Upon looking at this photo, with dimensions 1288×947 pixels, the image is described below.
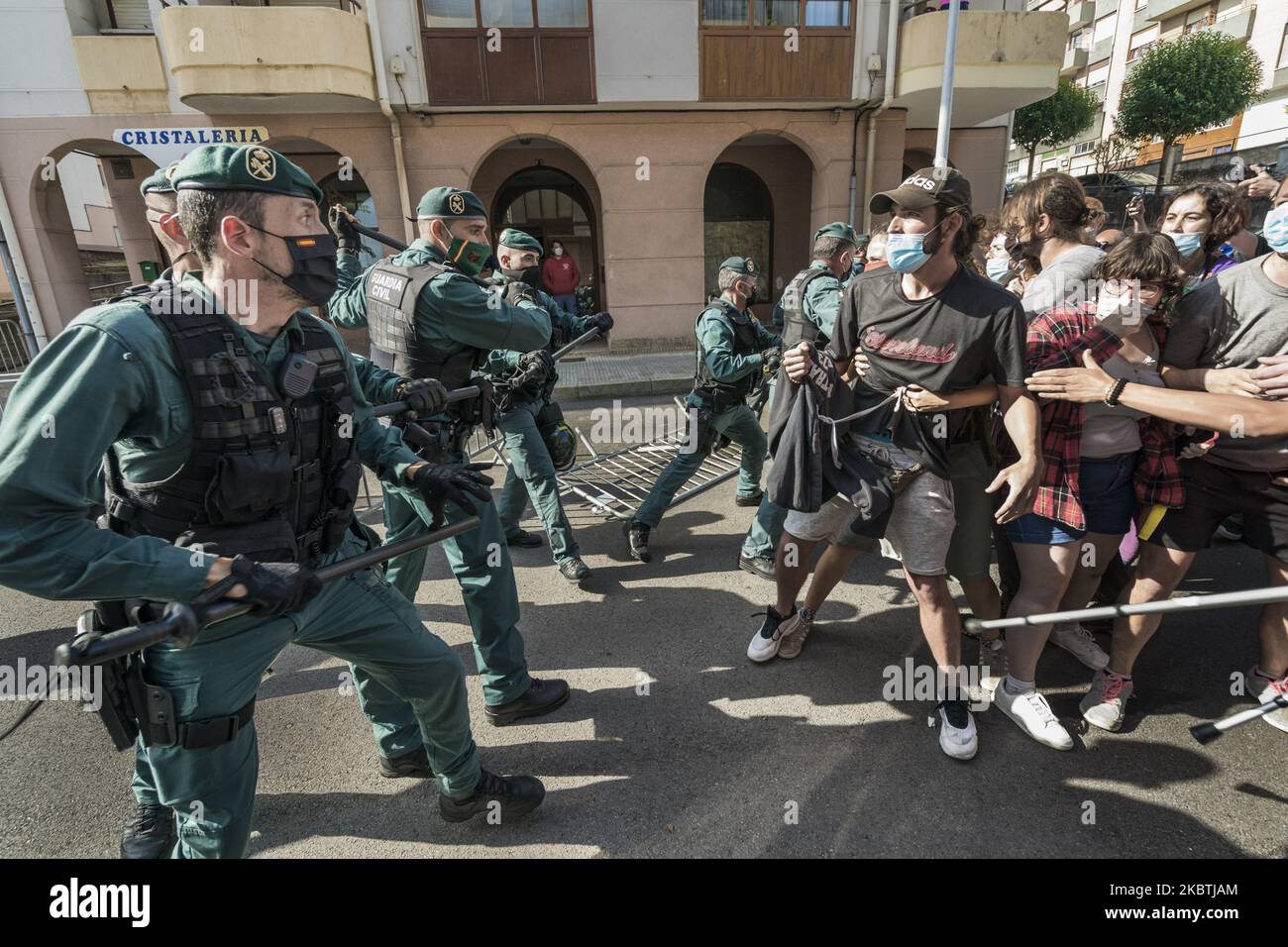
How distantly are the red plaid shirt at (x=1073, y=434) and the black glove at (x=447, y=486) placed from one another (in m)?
2.17

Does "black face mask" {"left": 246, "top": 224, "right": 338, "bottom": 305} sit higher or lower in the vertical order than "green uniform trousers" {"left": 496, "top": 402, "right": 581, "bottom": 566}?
higher

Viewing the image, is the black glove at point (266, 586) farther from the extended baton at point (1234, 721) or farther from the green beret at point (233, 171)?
the extended baton at point (1234, 721)

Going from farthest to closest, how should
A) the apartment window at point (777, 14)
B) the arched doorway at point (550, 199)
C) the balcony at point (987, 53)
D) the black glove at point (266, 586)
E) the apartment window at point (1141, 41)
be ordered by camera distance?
the apartment window at point (1141, 41), the arched doorway at point (550, 199), the apartment window at point (777, 14), the balcony at point (987, 53), the black glove at point (266, 586)

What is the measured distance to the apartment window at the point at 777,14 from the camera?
10.8 metres

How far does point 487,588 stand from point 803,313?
244 centimetres

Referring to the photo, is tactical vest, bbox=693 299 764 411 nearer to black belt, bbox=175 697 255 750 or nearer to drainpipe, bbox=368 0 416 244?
black belt, bbox=175 697 255 750

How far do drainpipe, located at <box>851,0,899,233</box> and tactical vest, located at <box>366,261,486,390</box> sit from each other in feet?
29.9

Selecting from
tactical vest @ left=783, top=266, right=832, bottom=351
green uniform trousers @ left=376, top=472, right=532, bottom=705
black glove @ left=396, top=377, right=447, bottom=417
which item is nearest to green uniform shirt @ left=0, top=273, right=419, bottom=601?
black glove @ left=396, top=377, right=447, bottom=417

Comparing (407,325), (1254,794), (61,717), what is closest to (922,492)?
(1254,794)

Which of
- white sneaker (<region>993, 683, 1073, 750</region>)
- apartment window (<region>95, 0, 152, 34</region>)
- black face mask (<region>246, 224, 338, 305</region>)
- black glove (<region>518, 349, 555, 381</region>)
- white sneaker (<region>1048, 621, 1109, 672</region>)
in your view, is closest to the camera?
black face mask (<region>246, 224, 338, 305</region>)

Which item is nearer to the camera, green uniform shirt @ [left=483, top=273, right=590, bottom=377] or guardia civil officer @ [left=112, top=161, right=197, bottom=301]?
guardia civil officer @ [left=112, top=161, right=197, bottom=301]

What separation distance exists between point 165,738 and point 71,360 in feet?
2.99

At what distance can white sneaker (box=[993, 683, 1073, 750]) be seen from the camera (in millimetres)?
2635

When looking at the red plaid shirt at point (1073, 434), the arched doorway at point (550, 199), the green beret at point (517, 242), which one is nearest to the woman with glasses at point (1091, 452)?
the red plaid shirt at point (1073, 434)
